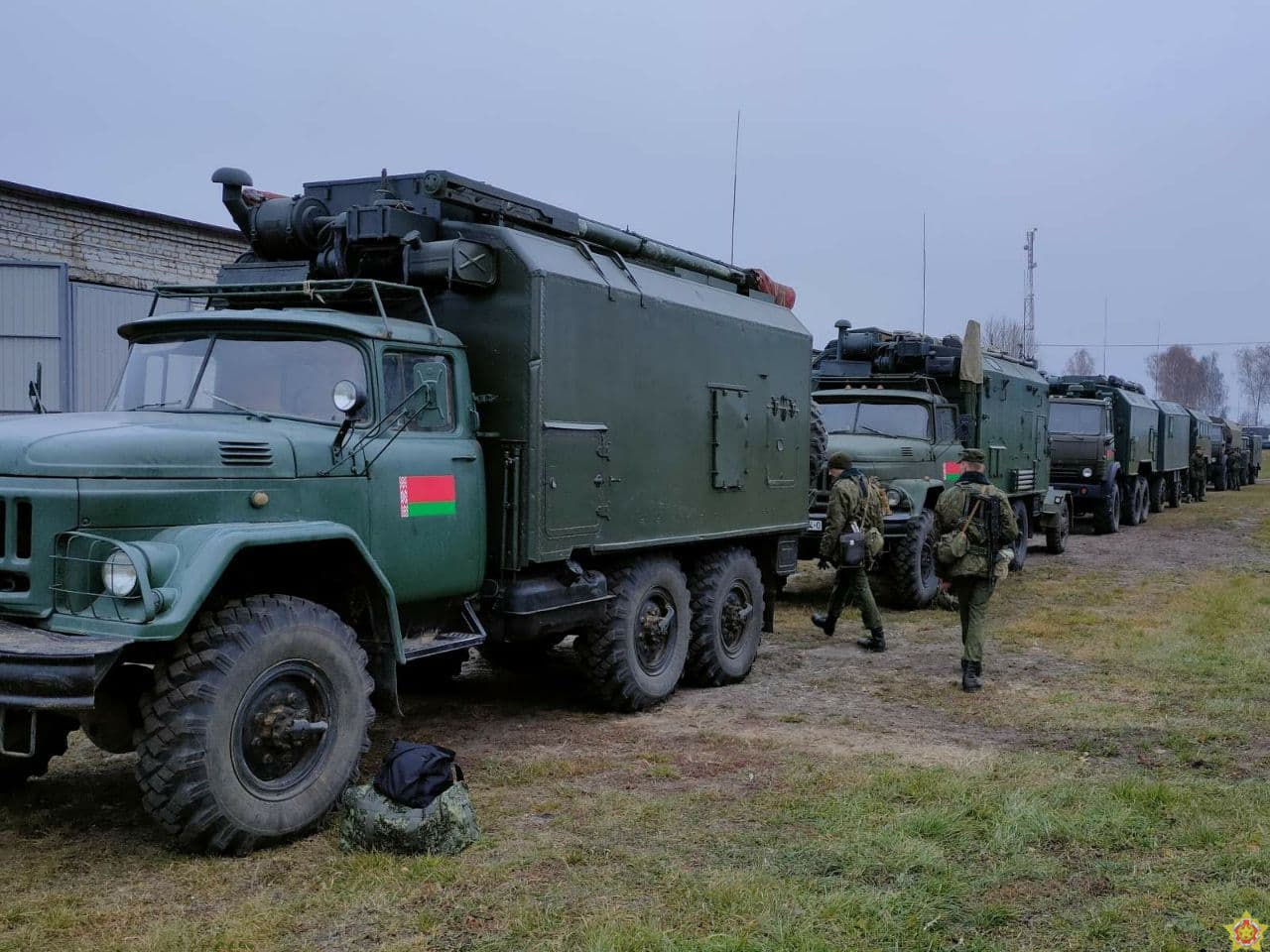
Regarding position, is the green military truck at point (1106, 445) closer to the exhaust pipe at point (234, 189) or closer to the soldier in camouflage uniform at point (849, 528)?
the soldier in camouflage uniform at point (849, 528)

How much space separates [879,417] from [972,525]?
4.89 m

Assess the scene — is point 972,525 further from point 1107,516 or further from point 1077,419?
point 1107,516

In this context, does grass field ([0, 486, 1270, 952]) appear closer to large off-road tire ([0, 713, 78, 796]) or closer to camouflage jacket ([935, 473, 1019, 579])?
large off-road tire ([0, 713, 78, 796])

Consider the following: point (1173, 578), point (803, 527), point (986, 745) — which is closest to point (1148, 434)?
point (1173, 578)

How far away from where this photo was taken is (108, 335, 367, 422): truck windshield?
5707 millimetres

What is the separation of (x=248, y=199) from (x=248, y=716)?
3.54 metres

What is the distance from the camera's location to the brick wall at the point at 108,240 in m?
15.5

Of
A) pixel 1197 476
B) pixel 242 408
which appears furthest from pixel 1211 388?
pixel 242 408

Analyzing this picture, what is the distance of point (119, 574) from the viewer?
4.61 m

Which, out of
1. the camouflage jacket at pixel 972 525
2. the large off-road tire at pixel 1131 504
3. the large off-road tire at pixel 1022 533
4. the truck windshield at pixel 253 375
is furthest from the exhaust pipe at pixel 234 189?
the large off-road tire at pixel 1131 504

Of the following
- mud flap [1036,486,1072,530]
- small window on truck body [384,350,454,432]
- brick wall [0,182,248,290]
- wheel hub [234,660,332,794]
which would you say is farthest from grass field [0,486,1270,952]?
brick wall [0,182,248,290]

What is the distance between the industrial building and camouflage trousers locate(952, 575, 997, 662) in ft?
30.9

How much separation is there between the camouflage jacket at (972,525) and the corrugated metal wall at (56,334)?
31.5 feet

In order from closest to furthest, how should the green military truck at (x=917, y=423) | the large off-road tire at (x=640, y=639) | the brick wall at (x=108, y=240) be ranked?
the large off-road tire at (x=640, y=639) < the green military truck at (x=917, y=423) < the brick wall at (x=108, y=240)
